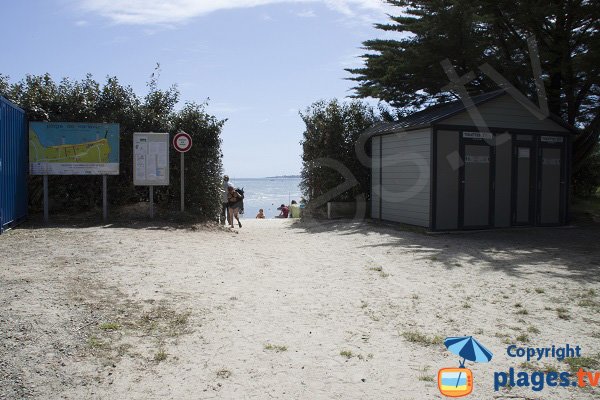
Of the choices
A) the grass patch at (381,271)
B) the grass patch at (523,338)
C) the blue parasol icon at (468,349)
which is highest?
the grass patch at (381,271)

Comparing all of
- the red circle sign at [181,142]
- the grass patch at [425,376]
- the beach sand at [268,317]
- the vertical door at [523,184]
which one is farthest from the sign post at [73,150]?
the vertical door at [523,184]

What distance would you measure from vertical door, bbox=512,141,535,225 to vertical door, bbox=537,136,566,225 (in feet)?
1.13

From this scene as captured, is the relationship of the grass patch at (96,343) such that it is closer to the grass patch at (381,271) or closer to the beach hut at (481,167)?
the grass patch at (381,271)

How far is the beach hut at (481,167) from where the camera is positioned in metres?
12.9

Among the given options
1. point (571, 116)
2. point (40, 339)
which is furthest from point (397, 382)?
point (571, 116)

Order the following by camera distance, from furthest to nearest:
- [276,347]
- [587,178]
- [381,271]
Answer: [587,178], [381,271], [276,347]

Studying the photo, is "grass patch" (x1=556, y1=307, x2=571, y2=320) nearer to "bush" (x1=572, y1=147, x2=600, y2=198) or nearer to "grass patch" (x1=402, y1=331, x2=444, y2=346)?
"grass patch" (x1=402, y1=331, x2=444, y2=346)

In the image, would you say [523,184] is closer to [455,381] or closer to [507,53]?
[507,53]

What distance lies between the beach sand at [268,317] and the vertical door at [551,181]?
4.94m

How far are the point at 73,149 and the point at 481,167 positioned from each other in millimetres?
10608

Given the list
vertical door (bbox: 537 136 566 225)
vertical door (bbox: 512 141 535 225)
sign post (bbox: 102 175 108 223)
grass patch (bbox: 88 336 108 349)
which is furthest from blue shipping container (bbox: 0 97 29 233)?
vertical door (bbox: 537 136 566 225)

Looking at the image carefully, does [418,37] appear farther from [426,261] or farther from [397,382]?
[397,382]

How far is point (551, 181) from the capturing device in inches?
570

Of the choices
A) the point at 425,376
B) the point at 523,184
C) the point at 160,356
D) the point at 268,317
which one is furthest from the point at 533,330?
the point at 523,184
